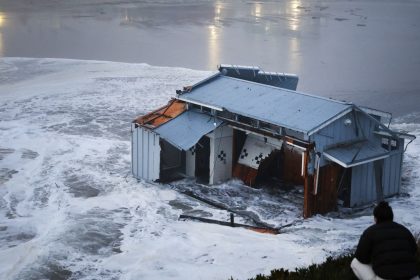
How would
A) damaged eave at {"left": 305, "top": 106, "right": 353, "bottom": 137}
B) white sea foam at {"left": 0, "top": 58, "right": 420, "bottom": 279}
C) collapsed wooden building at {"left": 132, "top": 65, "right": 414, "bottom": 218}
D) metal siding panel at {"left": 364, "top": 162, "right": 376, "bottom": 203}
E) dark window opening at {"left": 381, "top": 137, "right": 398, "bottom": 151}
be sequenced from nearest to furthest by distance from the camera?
1. white sea foam at {"left": 0, "top": 58, "right": 420, "bottom": 279}
2. damaged eave at {"left": 305, "top": 106, "right": 353, "bottom": 137}
3. collapsed wooden building at {"left": 132, "top": 65, "right": 414, "bottom": 218}
4. metal siding panel at {"left": 364, "top": 162, "right": 376, "bottom": 203}
5. dark window opening at {"left": 381, "top": 137, "right": 398, "bottom": 151}

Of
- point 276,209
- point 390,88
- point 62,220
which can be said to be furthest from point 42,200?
point 390,88

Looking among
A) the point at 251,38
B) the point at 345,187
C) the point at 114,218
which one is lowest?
the point at 114,218

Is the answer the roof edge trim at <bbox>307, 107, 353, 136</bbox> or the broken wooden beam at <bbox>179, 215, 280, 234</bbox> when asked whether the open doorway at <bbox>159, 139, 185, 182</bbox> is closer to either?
the broken wooden beam at <bbox>179, 215, 280, 234</bbox>

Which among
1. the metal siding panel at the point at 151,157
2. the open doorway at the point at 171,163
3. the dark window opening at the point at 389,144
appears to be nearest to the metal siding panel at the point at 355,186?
the dark window opening at the point at 389,144

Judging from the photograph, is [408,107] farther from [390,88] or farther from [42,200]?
[42,200]

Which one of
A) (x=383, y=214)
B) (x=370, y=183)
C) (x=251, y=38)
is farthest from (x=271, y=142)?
(x=251, y=38)

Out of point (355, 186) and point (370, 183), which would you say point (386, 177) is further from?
A: point (355, 186)

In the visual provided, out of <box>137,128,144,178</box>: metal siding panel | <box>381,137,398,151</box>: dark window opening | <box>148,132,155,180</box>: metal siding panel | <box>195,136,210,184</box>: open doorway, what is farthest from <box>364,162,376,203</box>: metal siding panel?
<box>137,128,144,178</box>: metal siding panel
